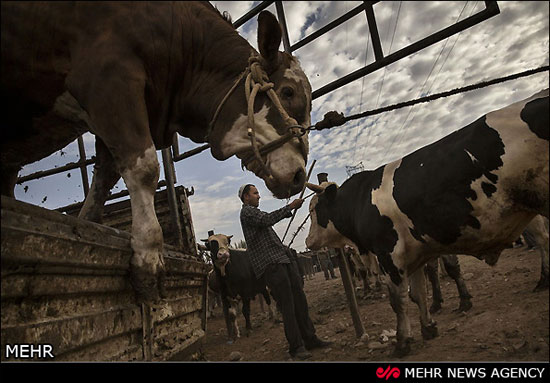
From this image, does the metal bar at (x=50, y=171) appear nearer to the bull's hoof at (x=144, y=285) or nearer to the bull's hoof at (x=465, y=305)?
the bull's hoof at (x=144, y=285)

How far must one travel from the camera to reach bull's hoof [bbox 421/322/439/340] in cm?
395

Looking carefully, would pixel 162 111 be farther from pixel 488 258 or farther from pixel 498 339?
pixel 498 339

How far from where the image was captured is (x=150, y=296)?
6.82 feet

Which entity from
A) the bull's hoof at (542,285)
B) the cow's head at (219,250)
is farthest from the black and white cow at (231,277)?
the bull's hoof at (542,285)

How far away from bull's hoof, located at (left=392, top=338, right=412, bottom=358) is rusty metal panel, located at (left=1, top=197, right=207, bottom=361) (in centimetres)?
246

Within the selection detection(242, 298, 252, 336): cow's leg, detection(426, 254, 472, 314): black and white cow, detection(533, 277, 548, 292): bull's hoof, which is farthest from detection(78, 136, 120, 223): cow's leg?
detection(242, 298, 252, 336): cow's leg

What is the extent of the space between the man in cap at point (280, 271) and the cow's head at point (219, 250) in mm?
3665

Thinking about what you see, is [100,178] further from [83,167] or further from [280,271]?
[83,167]

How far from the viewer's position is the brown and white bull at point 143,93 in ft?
6.30
